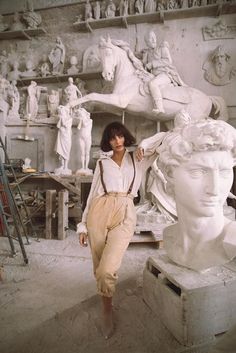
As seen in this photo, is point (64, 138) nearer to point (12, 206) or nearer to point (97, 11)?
point (12, 206)

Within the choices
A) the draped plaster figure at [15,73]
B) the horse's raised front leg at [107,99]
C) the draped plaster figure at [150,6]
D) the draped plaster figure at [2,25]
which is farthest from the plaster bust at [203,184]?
the draped plaster figure at [2,25]

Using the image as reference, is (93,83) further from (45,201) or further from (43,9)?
(45,201)

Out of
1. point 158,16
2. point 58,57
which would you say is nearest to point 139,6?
point 158,16

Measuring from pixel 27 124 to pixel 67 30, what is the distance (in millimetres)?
3471

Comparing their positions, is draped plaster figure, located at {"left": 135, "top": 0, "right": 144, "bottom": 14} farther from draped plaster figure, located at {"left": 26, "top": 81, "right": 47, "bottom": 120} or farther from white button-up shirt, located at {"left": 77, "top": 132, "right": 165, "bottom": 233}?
white button-up shirt, located at {"left": 77, "top": 132, "right": 165, "bottom": 233}

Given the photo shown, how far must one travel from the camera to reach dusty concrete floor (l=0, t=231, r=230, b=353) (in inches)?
79.5

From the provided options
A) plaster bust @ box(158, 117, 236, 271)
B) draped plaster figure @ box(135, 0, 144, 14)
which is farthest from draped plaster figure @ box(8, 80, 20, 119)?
plaster bust @ box(158, 117, 236, 271)

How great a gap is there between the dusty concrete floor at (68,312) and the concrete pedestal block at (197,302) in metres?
0.11

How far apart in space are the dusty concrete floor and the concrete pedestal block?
0.35 feet

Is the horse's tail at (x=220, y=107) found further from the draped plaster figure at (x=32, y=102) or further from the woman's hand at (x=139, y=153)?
the woman's hand at (x=139, y=153)

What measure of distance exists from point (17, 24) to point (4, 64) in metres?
1.29

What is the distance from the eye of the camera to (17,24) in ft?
27.0

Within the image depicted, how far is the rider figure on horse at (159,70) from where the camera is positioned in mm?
5828

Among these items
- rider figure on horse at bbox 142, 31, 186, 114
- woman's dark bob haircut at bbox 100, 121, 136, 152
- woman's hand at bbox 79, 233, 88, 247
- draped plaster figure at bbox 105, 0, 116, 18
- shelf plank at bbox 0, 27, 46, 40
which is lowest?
woman's hand at bbox 79, 233, 88, 247
